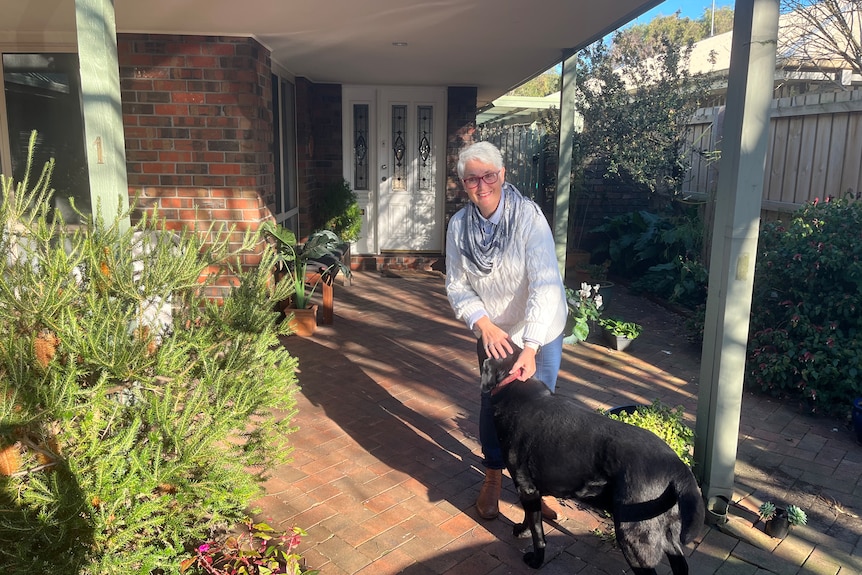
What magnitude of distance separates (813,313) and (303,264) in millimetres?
4641

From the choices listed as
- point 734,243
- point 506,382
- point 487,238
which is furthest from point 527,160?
point 506,382

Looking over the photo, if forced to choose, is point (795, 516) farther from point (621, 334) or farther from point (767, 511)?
point (621, 334)

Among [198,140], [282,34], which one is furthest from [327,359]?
[282,34]

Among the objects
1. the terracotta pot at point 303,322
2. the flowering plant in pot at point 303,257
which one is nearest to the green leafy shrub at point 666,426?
the terracotta pot at point 303,322

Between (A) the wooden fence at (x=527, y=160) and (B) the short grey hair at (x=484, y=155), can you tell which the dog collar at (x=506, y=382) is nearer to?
(B) the short grey hair at (x=484, y=155)

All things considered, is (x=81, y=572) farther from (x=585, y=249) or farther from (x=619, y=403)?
(x=585, y=249)

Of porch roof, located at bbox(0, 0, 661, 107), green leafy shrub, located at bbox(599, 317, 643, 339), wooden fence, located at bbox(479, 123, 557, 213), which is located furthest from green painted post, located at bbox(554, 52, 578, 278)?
wooden fence, located at bbox(479, 123, 557, 213)

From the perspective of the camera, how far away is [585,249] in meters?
10.1

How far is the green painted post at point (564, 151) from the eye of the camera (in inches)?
256

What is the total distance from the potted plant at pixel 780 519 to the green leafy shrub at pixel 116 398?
2319 millimetres

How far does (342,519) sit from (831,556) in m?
2.30

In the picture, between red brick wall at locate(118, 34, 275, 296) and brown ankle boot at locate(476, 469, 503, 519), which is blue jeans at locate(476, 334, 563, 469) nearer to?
brown ankle boot at locate(476, 469, 503, 519)

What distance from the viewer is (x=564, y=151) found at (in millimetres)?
6602

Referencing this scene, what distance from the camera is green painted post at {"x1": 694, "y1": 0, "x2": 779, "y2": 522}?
2.88 metres
